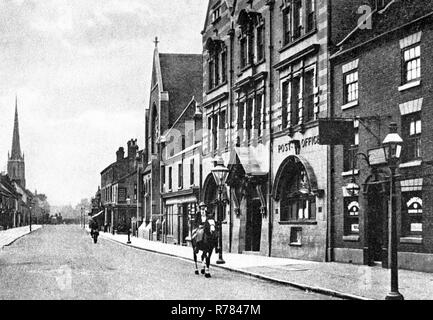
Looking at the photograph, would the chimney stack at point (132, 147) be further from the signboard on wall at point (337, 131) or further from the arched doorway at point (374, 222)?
the arched doorway at point (374, 222)

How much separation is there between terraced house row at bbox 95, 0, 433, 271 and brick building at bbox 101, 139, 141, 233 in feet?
154

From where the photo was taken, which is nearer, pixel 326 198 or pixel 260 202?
pixel 326 198

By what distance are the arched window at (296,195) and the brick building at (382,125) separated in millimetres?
2267

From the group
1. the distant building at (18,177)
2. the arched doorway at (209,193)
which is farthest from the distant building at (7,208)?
the arched doorway at (209,193)

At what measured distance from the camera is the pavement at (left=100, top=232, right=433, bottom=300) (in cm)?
1548

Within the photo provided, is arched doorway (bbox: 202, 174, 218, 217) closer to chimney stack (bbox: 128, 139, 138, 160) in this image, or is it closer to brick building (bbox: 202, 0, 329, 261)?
brick building (bbox: 202, 0, 329, 261)

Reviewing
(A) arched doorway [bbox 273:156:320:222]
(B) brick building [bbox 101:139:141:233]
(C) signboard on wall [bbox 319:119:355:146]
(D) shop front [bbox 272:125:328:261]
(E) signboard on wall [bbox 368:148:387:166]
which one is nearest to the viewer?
(E) signboard on wall [bbox 368:148:387:166]

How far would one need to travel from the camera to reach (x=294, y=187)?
29.6m

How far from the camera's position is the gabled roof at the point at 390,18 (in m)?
21.6

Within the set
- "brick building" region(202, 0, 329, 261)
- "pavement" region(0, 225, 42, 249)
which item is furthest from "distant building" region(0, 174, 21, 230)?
"brick building" region(202, 0, 329, 261)

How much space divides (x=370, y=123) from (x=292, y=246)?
288 inches

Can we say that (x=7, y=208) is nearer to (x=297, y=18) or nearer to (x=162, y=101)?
(x=162, y=101)
